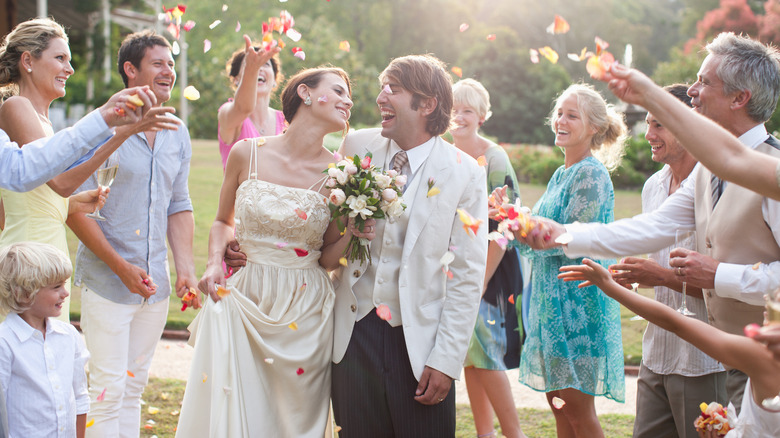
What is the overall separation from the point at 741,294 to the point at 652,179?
4.95 feet

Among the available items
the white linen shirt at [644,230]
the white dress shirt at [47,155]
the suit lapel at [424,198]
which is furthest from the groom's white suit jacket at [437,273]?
the white dress shirt at [47,155]

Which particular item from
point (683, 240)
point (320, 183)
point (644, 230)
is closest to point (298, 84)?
point (320, 183)

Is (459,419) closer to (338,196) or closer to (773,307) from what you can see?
(338,196)

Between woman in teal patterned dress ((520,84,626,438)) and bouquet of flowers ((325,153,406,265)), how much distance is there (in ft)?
4.74

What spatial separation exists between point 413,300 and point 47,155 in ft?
5.97

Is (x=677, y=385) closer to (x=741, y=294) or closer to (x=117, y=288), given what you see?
(x=741, y=294)

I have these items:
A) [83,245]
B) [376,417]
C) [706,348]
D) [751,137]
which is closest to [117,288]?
[83,245]

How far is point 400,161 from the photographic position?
3721 mm

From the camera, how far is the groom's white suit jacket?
11.2 feet

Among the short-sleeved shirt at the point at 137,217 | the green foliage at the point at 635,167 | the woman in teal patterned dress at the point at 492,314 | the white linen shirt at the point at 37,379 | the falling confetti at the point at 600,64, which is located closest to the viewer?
the falling confetti at the point at 600,64

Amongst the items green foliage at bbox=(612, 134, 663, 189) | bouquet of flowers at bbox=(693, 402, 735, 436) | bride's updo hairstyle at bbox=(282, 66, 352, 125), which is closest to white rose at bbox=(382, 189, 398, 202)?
bride's updo hairstyle at bbox=(282, 66, 352, 125)

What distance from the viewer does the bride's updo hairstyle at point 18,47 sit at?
3.82 metres

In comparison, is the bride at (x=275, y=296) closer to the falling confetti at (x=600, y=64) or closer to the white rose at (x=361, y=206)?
the white rose at (x=361, y=206)

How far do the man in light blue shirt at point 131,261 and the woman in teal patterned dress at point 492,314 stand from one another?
78.9 inches
